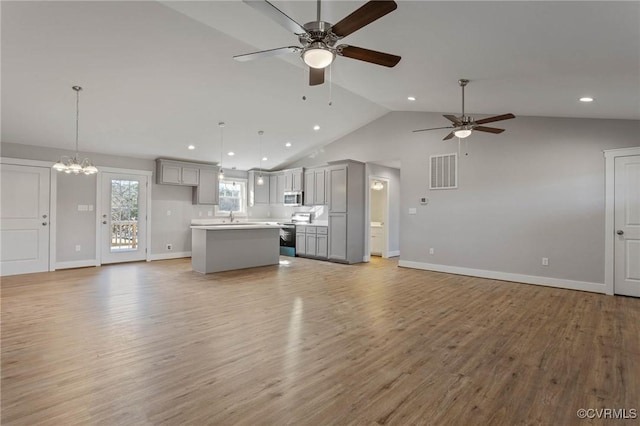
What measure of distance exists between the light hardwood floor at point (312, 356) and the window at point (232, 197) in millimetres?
4604

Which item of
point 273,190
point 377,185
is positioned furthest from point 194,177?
point 377,185

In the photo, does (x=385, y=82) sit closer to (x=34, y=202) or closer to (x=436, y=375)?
(x=436, y=375)

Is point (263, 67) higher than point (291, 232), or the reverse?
point (263, 67)

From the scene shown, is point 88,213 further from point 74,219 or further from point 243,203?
point 243,203

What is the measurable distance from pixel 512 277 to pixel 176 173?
769cm

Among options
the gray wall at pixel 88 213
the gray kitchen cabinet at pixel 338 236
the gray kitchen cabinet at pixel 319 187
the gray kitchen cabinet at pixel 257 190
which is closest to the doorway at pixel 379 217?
the gray kitchen cabinet at pixel 338 236

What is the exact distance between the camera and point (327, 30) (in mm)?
2342

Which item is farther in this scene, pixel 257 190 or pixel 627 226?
pixel 257 190

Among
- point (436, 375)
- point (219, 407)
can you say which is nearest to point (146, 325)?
point (219, 407)

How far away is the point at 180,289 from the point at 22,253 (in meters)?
3.66

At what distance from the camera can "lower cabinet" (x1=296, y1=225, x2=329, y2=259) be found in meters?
8.12

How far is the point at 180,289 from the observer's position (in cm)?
501

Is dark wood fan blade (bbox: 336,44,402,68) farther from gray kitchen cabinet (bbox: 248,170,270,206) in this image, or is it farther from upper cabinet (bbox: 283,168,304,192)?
gray kitchen cabinet (bbox: 248,170,270,206)

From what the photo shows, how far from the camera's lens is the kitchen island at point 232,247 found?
6.22 m
